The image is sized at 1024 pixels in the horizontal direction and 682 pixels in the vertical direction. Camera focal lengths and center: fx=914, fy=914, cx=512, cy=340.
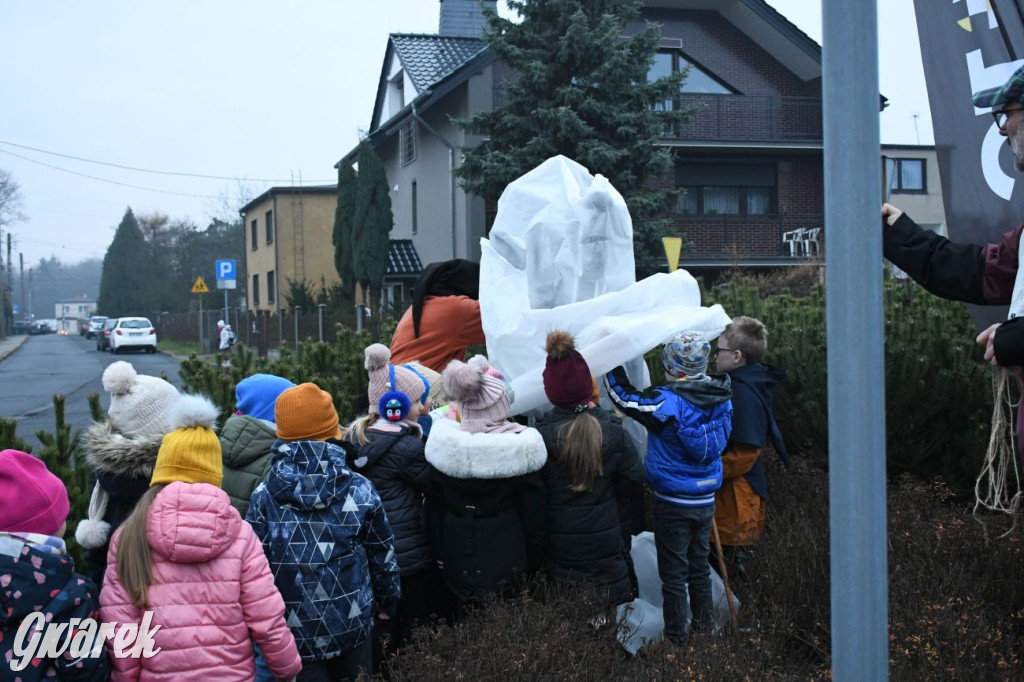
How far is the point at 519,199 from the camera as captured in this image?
213 inches

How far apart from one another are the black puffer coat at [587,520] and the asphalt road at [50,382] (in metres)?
4.97

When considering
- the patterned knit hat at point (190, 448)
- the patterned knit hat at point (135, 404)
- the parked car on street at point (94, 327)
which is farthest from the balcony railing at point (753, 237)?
the parked car on street at point (94, 327)

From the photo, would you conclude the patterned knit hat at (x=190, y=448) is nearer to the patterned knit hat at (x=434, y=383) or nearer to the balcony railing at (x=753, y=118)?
the patterned knit hat at (x=434, y=383)

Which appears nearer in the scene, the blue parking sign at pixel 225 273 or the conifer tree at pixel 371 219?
the conifer tree at pixel 371 219

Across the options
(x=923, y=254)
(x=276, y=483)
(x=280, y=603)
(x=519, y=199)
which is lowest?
(x=280, y=603)

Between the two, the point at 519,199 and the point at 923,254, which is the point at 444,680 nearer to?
the point at 923,254

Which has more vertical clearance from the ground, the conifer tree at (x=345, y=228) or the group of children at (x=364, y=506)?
the conifer tree at (x=345, y=228)

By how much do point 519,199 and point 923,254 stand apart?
2606mm

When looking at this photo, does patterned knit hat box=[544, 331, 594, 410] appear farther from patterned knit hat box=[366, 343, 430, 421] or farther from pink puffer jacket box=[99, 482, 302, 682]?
pink puffer jacket box=[99, 482, 302, 682]

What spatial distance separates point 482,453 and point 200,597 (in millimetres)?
1392

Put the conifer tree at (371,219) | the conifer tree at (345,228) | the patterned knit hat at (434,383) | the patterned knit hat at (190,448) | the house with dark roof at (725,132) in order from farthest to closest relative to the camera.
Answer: the conifer tree at (345,228) < the conifer tree at (371,219) < the house with dark roof at (725,132) < the patterned knit hat at (434,383) < the patterned knit hat at (190,448)

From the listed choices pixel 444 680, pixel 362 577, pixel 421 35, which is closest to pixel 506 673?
pixel 444 680

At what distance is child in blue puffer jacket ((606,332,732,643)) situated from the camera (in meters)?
4.32

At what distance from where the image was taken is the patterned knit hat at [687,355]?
441 centimetres
